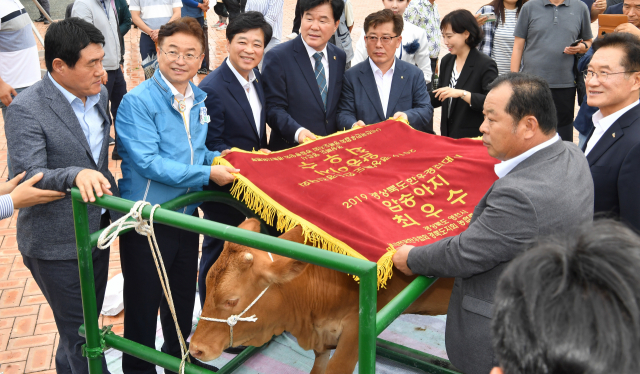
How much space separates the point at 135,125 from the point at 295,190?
0.98 m

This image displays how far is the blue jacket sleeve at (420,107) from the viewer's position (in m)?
4.54

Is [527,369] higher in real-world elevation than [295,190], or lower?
higher

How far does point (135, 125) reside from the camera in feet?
10.3

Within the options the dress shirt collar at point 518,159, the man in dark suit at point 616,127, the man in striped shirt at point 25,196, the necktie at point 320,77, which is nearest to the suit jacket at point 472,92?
the necktie at point 320,77

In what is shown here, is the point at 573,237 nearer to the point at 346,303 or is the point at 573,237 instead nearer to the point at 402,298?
the point at 402,298

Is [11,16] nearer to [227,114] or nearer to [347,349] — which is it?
[227,114]

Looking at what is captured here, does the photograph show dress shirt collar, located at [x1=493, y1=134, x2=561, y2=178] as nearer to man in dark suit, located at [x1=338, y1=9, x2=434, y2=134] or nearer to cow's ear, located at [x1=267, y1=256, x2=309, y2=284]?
cow's ear, located at [x1=267, y1=256, x2=309, y2=284]

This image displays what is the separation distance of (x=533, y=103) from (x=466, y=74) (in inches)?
116

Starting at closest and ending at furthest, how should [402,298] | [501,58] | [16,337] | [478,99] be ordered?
[402,298] → [16,337] → [478,99] → [501,58]

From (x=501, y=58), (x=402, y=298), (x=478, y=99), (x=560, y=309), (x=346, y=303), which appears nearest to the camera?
(x=560, y=309)

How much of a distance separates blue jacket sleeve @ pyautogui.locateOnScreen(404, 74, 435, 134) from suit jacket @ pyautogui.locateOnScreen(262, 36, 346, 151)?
654 millimetres

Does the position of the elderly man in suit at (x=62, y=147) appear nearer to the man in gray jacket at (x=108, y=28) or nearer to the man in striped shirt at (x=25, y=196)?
the man in striped shirt at (x=25, y=196)

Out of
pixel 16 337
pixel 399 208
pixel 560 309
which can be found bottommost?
pixel 16 337

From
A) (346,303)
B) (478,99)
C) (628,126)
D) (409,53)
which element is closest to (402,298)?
(346,303)
